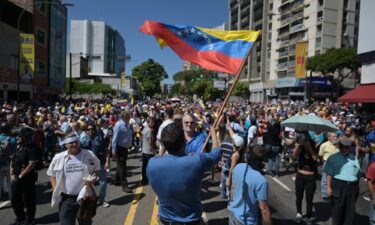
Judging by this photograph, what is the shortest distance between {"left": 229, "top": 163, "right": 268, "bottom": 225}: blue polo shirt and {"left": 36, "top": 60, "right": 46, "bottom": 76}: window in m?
38.4

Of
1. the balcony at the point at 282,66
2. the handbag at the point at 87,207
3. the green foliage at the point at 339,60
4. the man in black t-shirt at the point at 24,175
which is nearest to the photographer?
the handbag at the point at 87,207

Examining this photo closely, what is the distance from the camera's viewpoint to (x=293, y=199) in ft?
24.7

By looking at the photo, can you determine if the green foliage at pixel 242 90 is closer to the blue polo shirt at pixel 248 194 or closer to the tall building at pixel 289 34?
the tall building at pixel 289 34

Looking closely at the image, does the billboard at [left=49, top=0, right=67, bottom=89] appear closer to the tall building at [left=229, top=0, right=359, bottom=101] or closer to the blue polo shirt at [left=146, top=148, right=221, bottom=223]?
the tall building at [left=229, top=0, right=359, bottom=101]

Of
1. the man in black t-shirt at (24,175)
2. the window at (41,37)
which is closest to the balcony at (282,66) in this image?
the window at (41,37)

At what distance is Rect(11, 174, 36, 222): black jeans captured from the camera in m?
5.49

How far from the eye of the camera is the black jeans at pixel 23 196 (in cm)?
549

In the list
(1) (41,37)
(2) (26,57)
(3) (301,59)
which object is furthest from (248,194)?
(1) (41,37)

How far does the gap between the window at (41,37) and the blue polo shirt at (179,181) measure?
129 feet

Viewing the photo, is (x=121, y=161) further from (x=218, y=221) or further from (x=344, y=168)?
(x=344, y=168)

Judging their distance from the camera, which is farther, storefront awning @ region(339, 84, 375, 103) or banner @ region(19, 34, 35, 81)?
banner @ region(19, 34, 35, 81)

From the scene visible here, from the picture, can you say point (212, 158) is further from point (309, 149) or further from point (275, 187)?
point (275, 187)

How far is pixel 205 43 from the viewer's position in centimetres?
593

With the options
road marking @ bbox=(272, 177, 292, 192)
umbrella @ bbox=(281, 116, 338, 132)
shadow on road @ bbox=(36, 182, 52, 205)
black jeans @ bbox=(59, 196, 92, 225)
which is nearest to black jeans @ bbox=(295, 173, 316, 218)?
umbrella @ bbox=(281, 116, 338, 132)
